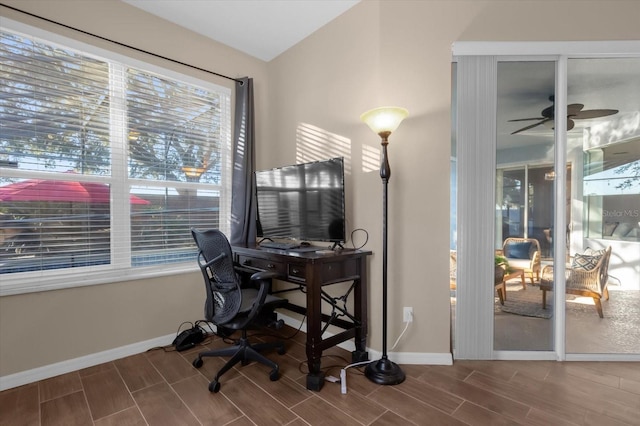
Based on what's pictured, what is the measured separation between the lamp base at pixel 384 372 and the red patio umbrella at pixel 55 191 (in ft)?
7.82

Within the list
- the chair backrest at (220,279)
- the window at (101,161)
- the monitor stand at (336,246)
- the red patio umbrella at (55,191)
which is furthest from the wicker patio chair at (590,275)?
the red patio umbrella at (55,191)

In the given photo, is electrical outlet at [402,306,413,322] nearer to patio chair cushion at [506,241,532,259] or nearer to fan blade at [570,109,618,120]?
patio chair cushion at [506,241,532,259]

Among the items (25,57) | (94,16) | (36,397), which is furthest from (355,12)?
(36,397)

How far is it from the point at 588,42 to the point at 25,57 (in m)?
→ 3.97

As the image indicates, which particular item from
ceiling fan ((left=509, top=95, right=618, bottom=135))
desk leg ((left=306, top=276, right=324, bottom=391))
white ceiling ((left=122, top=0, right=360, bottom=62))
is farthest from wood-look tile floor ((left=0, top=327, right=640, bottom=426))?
white ceiling ((left=122, top=0, right=360, bottom=62))

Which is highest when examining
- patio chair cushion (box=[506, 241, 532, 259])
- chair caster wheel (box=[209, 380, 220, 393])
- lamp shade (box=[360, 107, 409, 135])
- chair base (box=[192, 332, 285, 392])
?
lamp shade (box=[360, 107, 409, 135])

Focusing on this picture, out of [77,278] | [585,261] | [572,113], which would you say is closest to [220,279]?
[77,278]

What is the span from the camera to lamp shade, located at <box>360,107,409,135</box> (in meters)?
1.95

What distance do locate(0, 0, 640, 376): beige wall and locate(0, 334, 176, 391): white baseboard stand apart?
0.15 feet

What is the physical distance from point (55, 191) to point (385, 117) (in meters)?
2.39

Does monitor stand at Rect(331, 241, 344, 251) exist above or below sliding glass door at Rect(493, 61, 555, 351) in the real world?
below

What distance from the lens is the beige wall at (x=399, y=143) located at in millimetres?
2150

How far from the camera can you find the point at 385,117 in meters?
1.97

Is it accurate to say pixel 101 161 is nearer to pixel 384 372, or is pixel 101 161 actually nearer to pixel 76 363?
pixel 76 363
